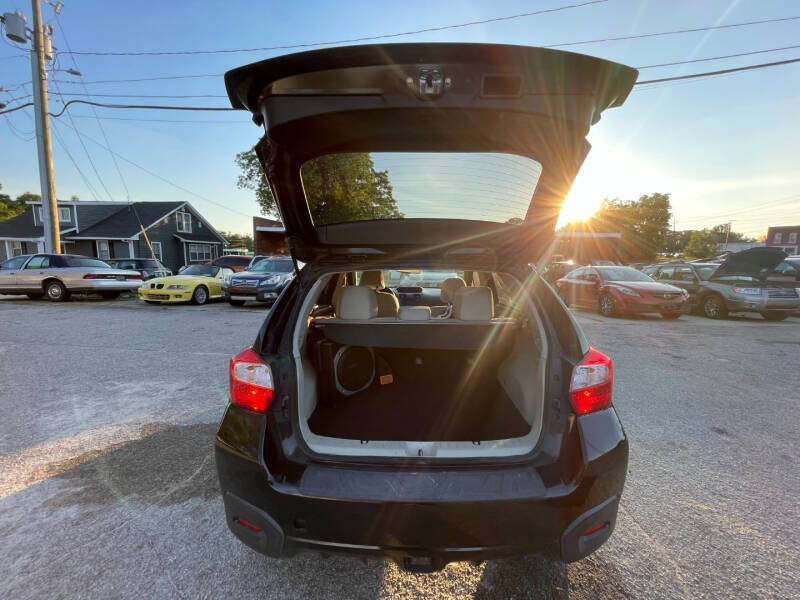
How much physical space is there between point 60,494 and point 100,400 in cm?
177

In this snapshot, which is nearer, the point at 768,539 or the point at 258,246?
the point at 768,539

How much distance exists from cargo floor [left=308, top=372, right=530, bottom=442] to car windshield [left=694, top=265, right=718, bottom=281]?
35.5 ft

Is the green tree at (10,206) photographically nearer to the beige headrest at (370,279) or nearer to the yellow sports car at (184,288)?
the yellow sports car at (184,288)

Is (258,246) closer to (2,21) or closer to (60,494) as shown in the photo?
(60,494)

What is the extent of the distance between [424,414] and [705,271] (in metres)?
12.0

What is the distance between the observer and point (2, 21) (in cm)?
1227

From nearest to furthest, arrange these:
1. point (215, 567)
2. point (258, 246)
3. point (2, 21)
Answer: point (215, 567) → point (258, 246) → point (2, 21)

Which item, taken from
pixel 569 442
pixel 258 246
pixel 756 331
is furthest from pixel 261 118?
pixel 756 331

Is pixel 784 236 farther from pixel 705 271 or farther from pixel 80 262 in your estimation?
pixel 80 262

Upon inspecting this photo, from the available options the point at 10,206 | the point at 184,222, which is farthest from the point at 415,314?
the point at 10,206

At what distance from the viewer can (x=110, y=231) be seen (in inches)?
989

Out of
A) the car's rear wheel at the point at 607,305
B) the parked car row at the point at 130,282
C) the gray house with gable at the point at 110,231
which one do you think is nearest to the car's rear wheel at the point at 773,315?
the car's rear wheel at the point at 607,305

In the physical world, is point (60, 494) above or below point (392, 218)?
below

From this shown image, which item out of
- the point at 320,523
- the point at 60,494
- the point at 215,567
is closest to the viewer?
the point at 320,523
